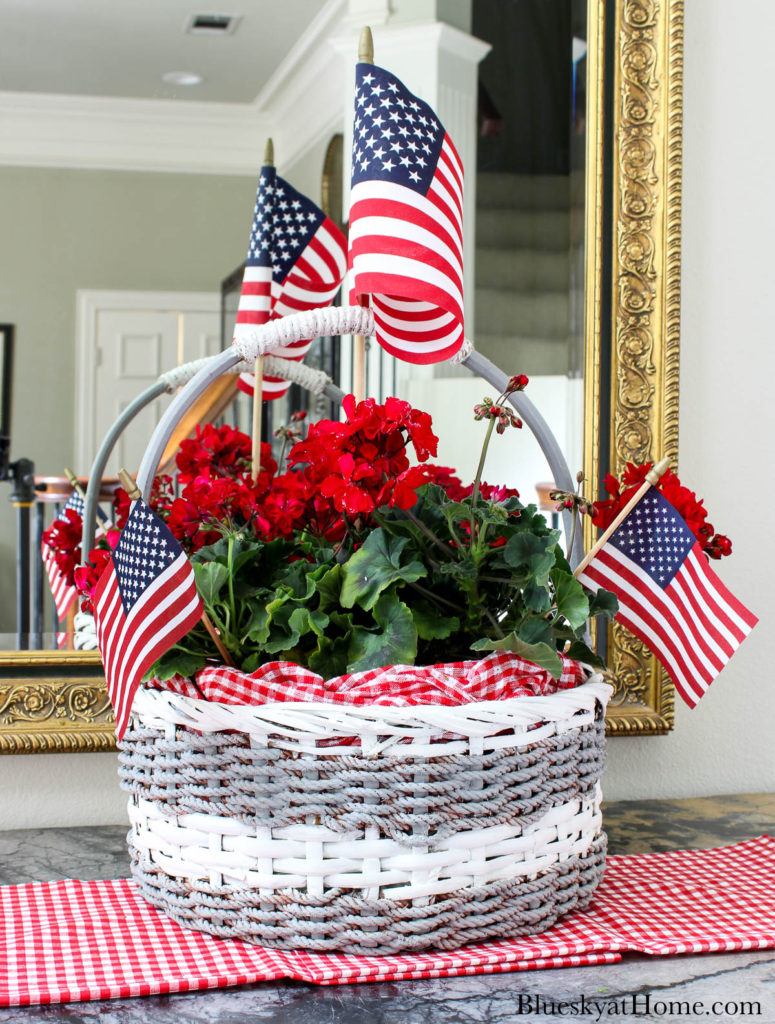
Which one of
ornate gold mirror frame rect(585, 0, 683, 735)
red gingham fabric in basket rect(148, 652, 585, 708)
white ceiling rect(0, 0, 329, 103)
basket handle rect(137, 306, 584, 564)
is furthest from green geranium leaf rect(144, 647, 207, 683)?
white ceiling rect(0, 0, 329, 103)

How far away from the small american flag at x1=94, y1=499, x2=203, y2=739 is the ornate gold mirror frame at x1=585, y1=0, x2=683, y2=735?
0.54 m

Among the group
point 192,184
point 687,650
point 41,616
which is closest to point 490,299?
point 192,184

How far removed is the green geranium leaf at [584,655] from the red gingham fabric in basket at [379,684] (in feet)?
0.23

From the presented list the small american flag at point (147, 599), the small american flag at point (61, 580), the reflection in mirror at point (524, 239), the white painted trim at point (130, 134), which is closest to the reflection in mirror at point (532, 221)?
the reflection in mirror at point (524, 239)

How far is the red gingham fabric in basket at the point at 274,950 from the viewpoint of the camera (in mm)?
609

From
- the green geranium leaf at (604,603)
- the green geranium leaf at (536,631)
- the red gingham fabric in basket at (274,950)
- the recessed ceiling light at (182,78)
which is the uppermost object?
the recessed ceiling light at (182,78)

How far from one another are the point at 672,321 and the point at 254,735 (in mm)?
663

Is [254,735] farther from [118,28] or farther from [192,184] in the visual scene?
[118,28]

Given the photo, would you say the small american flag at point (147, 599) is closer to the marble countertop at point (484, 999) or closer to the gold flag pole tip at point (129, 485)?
the gold flag pole tip at point (129, 485)

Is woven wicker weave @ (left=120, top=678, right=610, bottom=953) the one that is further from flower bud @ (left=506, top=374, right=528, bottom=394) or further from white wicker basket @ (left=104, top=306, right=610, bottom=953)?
flower bud @ (left=506, top=374, right=528, bottom=394)

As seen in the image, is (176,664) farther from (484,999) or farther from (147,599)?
(484,999)

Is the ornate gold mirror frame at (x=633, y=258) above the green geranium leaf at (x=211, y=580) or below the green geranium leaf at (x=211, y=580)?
above

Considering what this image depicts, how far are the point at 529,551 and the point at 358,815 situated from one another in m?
0.20

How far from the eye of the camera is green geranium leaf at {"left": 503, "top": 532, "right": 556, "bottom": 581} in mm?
639
